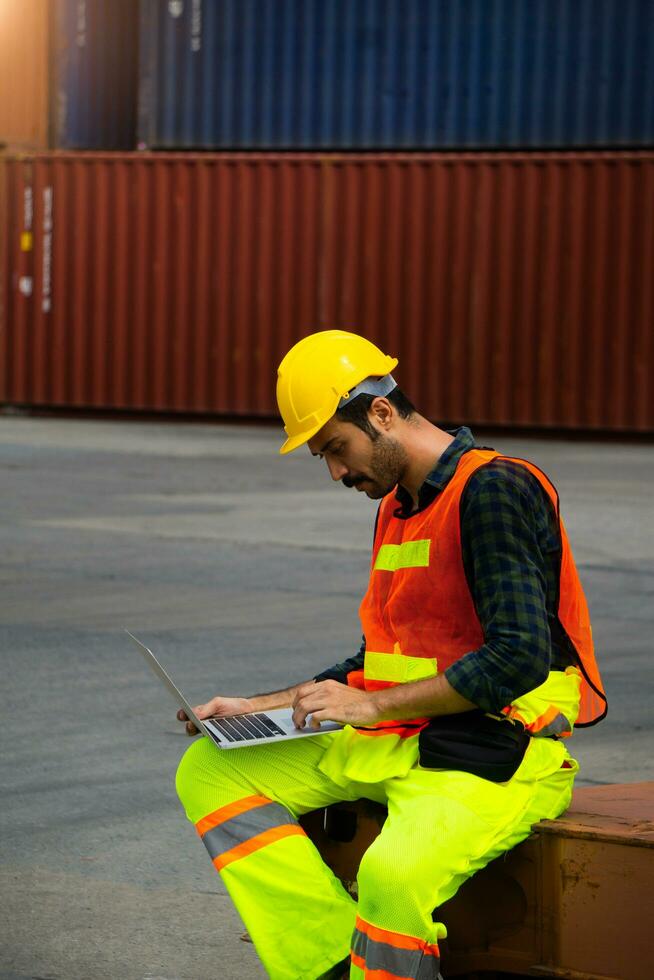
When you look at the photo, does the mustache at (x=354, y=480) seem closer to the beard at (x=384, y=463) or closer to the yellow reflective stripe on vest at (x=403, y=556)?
the beard at (x=384, y=463)

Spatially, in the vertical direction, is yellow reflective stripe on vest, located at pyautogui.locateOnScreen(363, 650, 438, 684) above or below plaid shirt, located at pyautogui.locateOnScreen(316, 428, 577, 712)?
below

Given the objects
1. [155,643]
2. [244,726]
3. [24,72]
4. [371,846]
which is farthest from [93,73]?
[371,846]

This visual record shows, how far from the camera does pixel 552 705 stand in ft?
11.4

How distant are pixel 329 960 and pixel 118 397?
19.7 m

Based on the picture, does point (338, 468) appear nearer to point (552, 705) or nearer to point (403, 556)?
point (403, 556)

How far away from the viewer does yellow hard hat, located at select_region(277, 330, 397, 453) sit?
11.3 ft

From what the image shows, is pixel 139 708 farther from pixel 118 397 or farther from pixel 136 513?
pixel 118 397

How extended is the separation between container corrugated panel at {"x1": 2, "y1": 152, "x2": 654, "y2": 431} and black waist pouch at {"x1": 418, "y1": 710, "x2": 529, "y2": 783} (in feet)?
56.9

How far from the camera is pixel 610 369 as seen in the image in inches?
814

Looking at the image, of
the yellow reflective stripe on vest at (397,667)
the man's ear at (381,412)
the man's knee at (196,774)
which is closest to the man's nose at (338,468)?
the man's ear at (381,412)

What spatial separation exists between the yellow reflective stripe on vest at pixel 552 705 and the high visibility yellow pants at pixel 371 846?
34mm

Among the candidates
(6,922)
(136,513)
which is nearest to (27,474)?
(136,513)

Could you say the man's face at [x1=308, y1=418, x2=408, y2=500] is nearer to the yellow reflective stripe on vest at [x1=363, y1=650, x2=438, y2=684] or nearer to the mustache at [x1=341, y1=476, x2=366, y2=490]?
the mustache at [x1=341, y1=476, x2=366, y2=490]

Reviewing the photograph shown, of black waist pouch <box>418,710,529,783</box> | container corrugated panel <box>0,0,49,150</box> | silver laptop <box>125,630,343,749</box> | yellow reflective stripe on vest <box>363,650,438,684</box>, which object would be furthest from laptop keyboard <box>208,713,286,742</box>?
container corrugated panel <box>0,0,49,150</box>
